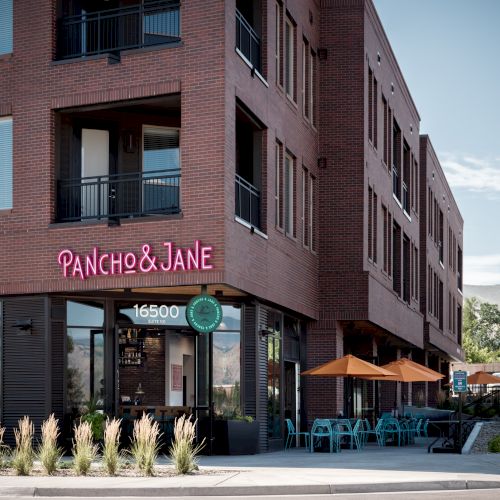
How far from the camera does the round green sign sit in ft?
86.9

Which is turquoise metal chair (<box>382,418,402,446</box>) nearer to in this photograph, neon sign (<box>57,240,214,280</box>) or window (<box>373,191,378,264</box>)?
window (<box>373,191,378,264</box>)

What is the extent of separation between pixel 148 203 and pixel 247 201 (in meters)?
2.42

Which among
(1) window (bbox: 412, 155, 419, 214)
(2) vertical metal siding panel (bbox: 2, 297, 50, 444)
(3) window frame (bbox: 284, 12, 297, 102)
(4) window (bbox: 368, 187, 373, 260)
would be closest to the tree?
(1) window (bbox: 412, 155, 419, 214)

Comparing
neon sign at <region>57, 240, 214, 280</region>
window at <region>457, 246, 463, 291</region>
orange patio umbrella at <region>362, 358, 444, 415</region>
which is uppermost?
window at <region>457, 246, 463, 291</region>

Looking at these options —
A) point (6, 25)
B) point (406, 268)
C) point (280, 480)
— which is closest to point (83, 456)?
point (280, 480)

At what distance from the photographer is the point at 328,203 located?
36438 millimetres

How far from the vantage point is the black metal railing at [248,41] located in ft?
93.7

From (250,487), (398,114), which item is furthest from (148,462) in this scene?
(398,114)

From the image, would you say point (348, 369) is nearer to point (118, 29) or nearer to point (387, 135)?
point (118, 29)

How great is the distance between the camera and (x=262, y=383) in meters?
30.1

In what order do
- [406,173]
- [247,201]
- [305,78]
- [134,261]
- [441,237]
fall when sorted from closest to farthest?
[134,261] → [247,201] → [305,78] → [406,173] → [441,237]

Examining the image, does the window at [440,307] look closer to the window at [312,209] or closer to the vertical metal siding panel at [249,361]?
the window at [312,209]

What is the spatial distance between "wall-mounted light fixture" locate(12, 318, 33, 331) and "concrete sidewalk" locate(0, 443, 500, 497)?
5.47 m

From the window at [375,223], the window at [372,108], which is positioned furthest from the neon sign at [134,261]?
the window at [375,223]
